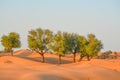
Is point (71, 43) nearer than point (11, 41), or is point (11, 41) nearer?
point (71, 43)

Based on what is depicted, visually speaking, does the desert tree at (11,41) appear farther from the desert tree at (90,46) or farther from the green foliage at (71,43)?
the desert tree at (90,46)

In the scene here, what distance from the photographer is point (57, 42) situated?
180 ft

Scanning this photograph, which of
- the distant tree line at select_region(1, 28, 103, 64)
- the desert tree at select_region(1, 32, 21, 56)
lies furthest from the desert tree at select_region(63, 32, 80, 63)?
the desert tree at select_region(1, 32, 21, 56)

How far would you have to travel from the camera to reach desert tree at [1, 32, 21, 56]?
194 ft

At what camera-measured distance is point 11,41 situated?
59.4m

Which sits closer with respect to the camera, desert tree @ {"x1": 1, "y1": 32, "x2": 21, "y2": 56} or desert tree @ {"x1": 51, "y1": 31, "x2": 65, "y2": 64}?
desert tree @ {"x1": 51, "y1": 31, "x2": 65, "y2": 64}

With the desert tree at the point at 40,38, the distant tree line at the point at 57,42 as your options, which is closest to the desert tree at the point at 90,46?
the distant tree line at the point at 57,42

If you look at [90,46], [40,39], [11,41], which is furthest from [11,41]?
[90,46]

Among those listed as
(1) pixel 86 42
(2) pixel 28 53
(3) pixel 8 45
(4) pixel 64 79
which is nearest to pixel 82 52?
(1) pixel 86 42

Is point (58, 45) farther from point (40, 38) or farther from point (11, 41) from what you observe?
point (11, 41)

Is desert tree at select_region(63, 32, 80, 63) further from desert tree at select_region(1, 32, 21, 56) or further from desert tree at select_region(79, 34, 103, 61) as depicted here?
desert tree at select_region(1, 32, 21, 56)

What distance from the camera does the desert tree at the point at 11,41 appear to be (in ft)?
194

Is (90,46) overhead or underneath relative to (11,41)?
underneath

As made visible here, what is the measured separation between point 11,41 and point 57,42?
9.57 meters
